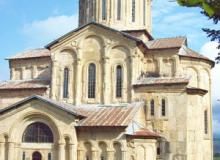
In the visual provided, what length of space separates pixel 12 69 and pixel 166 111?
14196mm

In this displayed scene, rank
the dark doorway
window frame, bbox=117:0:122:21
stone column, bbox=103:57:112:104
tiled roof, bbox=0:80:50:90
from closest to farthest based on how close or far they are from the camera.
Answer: the dark doorway → stone column, bbox=103:57:112:104 → tiled roof, bbox=0:80:50:90 → window frame, bbox=117:0:122:21

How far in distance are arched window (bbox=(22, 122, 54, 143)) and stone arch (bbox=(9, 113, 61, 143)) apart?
0.73 ft

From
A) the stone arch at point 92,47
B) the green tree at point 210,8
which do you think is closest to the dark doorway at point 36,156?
the stone arch at point 92,47

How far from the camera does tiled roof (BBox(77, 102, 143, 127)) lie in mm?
23984

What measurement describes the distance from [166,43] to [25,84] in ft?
37.0

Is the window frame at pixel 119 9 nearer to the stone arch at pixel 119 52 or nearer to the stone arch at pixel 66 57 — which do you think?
the stone arch at pixel 119 52

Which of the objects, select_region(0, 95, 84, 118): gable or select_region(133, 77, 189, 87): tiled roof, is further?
select_region(133, 77, 189, 87): tiled roof

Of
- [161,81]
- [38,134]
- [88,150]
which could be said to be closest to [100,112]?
[88,150]

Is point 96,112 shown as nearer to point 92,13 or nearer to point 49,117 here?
point 49,117

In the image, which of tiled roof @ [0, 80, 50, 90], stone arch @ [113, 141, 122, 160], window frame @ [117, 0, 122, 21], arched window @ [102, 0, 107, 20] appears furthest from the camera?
arched window @ [102, 0, 107, 20]

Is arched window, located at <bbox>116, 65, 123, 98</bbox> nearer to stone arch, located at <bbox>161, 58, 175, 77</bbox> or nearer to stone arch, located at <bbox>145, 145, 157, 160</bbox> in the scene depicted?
stone arch, located at <bbox>161, 58, 175, 77</bbox>

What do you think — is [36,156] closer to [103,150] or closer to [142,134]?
[103,150]

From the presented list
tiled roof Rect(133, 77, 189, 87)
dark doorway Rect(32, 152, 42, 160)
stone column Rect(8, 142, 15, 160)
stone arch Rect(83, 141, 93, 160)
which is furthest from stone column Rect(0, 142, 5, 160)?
tiled roof Rect(133, 77, 189, 87)

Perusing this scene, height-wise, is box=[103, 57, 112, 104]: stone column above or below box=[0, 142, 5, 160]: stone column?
above
